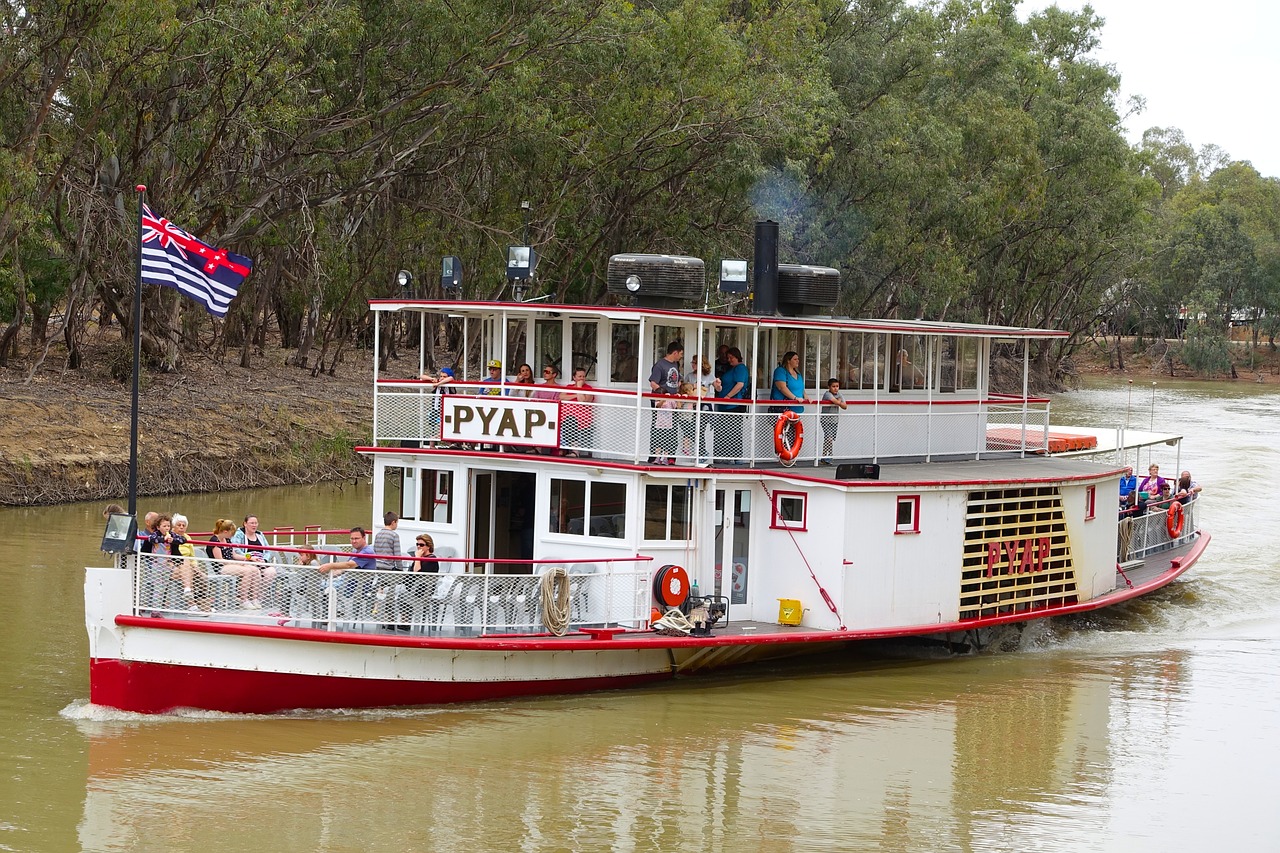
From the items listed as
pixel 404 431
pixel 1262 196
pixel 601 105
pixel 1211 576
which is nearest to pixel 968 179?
pixel 601 105

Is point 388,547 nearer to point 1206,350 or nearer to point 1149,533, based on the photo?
point 1149,533

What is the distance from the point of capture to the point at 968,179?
5791 cm

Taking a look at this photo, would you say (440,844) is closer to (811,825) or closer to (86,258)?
(811,825)

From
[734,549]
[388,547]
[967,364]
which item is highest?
[967,364]

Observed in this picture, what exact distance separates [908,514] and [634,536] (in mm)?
3378

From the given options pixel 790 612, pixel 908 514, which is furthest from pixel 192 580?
pixel 908 514

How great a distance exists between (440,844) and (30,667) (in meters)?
7.07

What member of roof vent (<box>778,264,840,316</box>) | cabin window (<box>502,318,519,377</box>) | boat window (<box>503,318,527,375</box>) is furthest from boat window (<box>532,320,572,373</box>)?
roof vent (<box>778,264,840,316</box>)

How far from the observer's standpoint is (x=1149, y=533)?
25.2m

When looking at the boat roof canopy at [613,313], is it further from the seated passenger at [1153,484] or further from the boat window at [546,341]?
the seated passenger at [1153,484]

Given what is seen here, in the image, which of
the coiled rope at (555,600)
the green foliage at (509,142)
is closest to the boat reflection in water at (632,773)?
the coiled rope at (555,600)

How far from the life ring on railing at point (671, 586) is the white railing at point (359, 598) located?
69 centimetres

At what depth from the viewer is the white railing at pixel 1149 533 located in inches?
935

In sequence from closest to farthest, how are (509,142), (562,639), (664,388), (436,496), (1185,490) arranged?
1. (562,639)
2. (664,388)
3. (436,496)
4. (1185,490)
5. (509,142)
